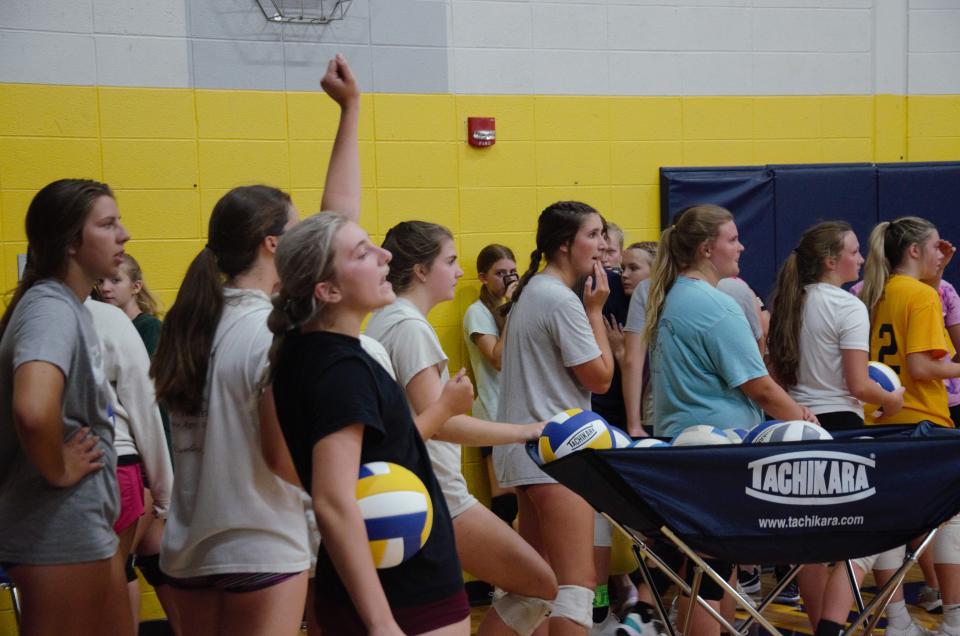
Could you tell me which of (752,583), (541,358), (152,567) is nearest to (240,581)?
(541,358)

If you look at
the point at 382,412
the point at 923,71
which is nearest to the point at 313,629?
the point at 382,412

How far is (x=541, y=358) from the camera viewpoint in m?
3.67

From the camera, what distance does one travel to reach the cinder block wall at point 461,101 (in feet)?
17.0

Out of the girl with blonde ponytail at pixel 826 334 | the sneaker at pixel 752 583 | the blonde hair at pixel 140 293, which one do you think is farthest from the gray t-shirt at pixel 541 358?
the sneaker at pixel 752 583

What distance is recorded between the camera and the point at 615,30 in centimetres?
601

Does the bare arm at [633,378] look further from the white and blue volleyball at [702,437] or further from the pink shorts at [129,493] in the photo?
the pink shorts at [129,493]

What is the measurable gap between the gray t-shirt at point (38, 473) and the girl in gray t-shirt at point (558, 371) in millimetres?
1473

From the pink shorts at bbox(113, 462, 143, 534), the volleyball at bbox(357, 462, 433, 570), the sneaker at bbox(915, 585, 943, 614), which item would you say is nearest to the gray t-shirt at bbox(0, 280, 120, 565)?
the volleyball at bbox(357, 462, 433, 570)

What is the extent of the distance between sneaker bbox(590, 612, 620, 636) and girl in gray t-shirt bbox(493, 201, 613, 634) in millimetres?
1148

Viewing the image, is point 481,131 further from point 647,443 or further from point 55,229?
point 55,229

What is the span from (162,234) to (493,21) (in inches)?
81.1

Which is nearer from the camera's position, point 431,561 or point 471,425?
point 431,561

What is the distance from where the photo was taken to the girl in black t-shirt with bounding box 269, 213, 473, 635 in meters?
1.95

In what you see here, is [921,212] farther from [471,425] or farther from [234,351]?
[234,351]
